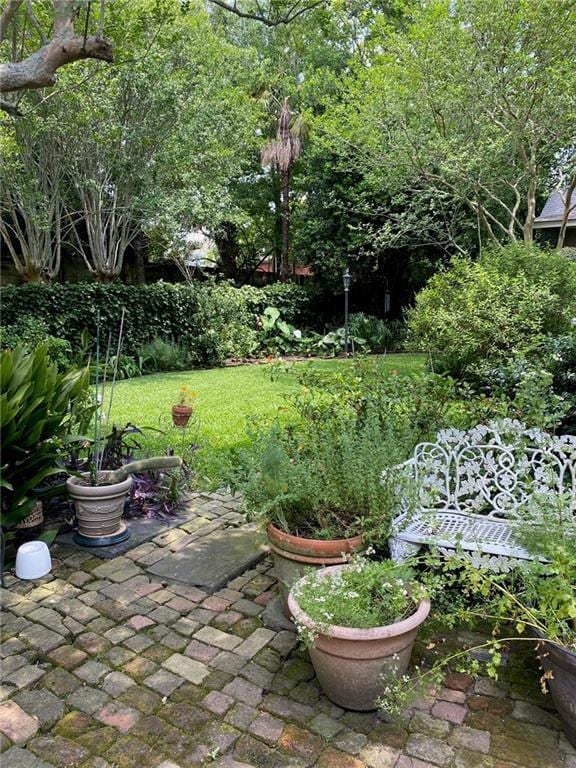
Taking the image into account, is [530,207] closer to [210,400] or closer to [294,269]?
[210,400]

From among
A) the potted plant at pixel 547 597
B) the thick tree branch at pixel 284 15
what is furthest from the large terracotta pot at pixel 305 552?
the thick tree branch at pixel 284 15

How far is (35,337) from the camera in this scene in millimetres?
8656

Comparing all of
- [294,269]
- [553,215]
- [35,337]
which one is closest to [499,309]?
[35,337]

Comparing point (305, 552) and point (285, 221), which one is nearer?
point (305, 552)

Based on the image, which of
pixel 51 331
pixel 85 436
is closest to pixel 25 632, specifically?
pixel 85 436

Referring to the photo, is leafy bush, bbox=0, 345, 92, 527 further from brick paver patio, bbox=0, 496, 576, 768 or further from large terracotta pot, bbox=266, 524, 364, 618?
large terracotta pot, bbox=266, 524, 364, 618

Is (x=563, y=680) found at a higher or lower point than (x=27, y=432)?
lower

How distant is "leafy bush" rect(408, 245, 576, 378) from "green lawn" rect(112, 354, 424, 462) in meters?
0.97

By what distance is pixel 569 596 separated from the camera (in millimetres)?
1684

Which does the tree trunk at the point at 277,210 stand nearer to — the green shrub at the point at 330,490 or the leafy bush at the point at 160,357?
the leafy bush at the point at 160,357

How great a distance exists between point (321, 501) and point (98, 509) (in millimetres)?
1466

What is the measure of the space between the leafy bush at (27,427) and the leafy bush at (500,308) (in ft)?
16.3

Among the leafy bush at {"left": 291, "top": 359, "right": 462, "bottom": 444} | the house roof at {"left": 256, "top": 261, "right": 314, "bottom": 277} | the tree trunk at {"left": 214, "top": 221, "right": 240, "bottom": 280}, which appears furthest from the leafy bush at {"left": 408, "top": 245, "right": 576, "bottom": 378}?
the tree trunk at {"left": 214, "top": 221, "right": 240, "bottom": 280}

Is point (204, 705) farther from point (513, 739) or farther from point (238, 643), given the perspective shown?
point (513, 739)
